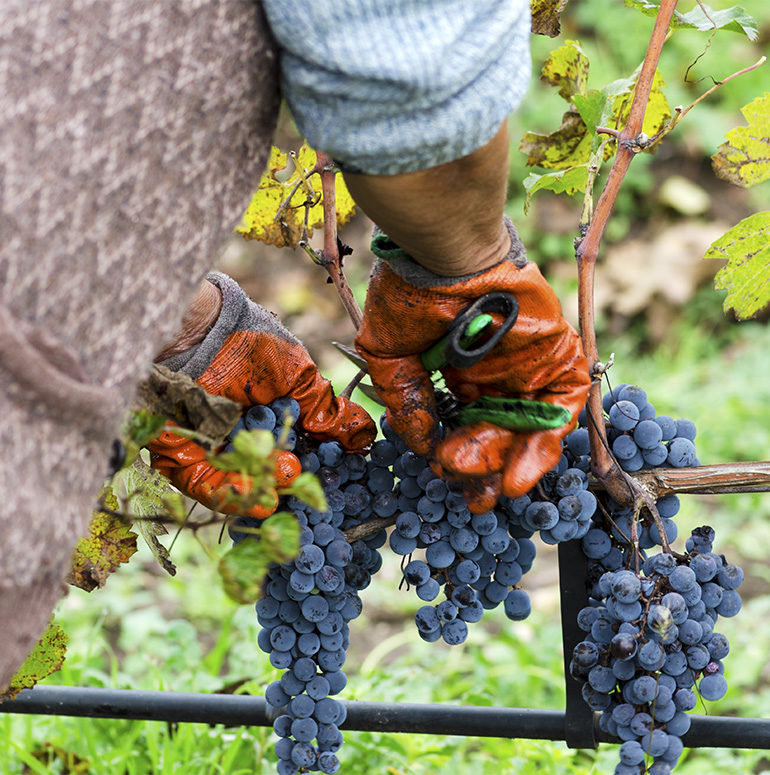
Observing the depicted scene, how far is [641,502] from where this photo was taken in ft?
2.68

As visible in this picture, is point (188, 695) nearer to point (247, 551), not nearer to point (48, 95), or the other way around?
point (247, 551)

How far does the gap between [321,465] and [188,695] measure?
0.42m

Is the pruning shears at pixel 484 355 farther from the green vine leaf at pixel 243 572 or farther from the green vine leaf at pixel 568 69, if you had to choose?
the green vine leaf at pixel 568 69

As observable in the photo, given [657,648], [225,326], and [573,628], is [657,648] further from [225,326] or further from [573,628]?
[225,326]

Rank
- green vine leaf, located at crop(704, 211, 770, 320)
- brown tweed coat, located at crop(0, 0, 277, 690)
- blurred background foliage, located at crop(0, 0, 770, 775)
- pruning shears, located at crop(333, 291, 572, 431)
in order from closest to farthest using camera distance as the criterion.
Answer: brown tweed coat, located at crop(0, 0, 277, 690)
pruning shears, located at crop(333, 291, 572, 431)
green vine leaf, located at crop(704, 211, 770, 320)
blurred background foliage, located at crop(0, 0, 770, 775)

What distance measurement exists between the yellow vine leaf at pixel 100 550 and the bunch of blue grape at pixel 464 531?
263mm

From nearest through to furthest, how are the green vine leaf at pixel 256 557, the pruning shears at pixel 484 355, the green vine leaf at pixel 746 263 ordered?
the green vine leaf at pixel 256 557 → the pruning shears at pixel 484 355 → the green vine leaf at pixel 746 263

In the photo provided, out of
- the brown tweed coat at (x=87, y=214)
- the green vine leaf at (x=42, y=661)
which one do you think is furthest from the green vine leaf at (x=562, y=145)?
the green vine leaf at (x=42, y=661)

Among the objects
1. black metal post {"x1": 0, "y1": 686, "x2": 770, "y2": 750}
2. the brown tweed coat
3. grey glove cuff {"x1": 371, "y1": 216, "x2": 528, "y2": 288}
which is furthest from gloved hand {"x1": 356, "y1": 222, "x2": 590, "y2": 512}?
black metal post {"x1": 0, "y1": 686, "x2": 770, "y2": 750}

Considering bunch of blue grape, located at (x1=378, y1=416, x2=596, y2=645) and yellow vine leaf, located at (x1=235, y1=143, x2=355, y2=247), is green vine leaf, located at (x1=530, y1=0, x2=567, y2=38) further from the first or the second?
bunch of blue grape, located at (x1=378, y1=416, x2=596, y2=645)

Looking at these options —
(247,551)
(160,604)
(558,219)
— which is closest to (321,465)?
(247,551)

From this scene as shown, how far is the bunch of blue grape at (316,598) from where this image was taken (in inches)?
32.1

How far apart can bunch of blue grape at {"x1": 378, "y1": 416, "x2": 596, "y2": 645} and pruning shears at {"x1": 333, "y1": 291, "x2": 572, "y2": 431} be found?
9 centimetres

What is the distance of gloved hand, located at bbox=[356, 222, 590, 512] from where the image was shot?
705mm
